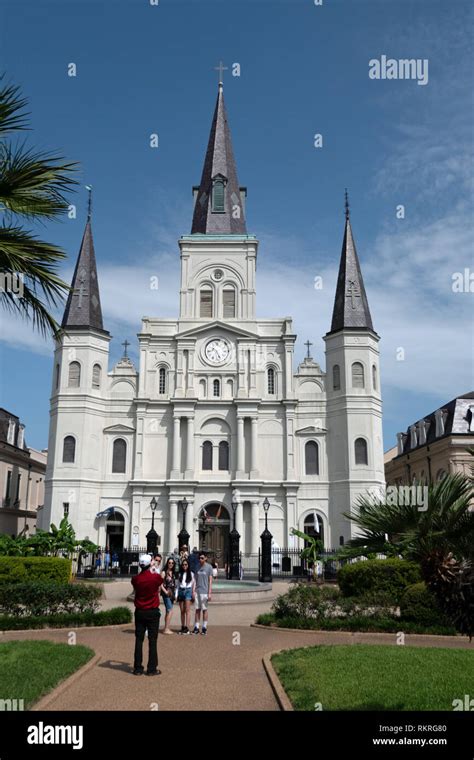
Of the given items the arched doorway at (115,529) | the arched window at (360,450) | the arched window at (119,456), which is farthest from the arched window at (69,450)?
the arched window at (360,450)

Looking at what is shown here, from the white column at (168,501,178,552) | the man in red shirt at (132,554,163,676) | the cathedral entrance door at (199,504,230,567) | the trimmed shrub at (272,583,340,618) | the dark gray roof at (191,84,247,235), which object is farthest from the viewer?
the dark gray roof at (191,84,247,235)

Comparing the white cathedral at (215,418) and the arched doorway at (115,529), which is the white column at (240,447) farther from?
the arched doorway at (115,529)

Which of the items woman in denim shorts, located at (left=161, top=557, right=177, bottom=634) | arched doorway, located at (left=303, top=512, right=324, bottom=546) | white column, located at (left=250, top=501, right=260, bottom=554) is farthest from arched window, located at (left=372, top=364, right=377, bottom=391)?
woman in denim shorts, located at (left=161, top=557, right=177, bottom=634)

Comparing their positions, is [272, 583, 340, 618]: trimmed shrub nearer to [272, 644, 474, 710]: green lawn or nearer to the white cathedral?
[272, 644, 474, 710]: green lawn

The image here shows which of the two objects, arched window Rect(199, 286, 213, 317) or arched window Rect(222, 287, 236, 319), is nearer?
arched window Rect(222, 287, 236, 319)

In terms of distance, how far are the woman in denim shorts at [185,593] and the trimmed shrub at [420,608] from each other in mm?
5012

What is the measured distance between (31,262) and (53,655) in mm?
6636

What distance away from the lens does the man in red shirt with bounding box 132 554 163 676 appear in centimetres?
1006

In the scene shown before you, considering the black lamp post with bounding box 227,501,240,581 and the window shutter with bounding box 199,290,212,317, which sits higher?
the window shutter with bounding box 199,290,212,317

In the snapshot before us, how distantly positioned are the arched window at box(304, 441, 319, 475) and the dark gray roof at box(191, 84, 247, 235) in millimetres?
18060

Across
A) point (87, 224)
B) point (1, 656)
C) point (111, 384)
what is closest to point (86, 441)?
point (111, 384)

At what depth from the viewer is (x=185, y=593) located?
49.0ft
